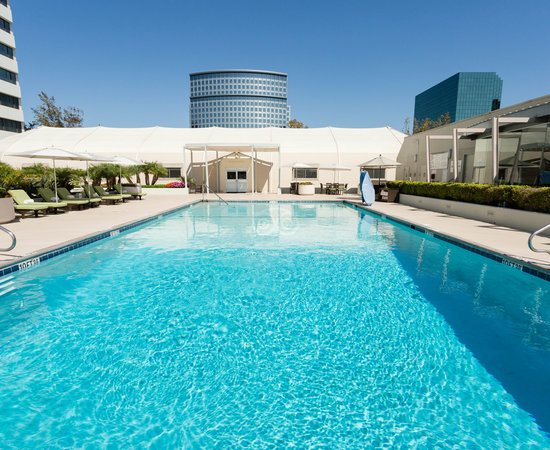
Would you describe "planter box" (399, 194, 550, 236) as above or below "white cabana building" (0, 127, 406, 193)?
below

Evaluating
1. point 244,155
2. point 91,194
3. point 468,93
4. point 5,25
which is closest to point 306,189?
point 244,155

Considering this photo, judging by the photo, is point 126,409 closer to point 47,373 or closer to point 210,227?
point 47,373

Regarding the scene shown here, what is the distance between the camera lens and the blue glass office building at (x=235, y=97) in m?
126

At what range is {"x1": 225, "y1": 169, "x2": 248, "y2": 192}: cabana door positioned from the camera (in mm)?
24531

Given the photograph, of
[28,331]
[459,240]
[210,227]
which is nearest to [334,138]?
[210,227]

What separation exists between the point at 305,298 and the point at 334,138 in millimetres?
22882

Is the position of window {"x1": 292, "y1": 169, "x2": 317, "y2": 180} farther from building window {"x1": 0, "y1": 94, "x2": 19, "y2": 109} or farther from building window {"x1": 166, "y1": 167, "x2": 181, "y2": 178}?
building window {"x1": 0, "y1": 94, "x2": 19, "y2": 109}

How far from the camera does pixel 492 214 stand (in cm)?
945

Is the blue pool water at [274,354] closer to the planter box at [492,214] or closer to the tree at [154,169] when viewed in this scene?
the planter box at [492,214]

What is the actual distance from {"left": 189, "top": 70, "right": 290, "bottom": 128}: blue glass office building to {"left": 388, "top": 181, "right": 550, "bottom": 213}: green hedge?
120 meters

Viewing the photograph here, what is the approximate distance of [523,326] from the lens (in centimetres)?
378

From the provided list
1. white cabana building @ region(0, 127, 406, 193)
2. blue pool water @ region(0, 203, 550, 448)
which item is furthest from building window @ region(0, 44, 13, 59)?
blue pool water @ region(0, 203, 550, 448)

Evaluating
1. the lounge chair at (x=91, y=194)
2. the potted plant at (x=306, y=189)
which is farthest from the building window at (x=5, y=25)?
the potted plant at (x=306, y=189)

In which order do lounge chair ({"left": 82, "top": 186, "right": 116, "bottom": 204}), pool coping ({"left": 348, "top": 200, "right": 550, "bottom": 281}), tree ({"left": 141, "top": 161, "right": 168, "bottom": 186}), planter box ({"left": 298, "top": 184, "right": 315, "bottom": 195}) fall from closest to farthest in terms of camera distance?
pool coping ({"left": 348, "top": 200, "right": 550, "bottom": 281}) < lounge chair ({"left": 82, "top": 186, "right": 116, "bottom": 204}) < planter box ({"left": 298, "top": 184, "right": 315, "bottom": 195}) < tree ({"left": 141, "top": 161, "right": 168, "bottom": 186})
